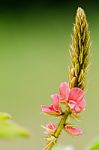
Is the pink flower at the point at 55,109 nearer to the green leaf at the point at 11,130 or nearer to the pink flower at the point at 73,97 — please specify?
the pink flower at the point at 73,97

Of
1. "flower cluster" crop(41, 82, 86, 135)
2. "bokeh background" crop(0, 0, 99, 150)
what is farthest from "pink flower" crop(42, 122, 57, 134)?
"bokeh background" crop(0, 0, 99, 150)

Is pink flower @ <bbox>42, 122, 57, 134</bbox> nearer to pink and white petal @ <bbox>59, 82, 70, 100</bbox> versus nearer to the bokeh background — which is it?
pink and white petal @ <bbox>59, 82, 70, 100</bbox>

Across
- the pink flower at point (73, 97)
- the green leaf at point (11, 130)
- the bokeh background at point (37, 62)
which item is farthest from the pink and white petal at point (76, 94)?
the bokeh background at point (37, 62)

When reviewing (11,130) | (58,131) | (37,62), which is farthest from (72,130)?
(37,62)

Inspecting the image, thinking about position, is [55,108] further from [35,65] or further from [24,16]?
[24,16]

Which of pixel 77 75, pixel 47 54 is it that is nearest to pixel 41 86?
pixel 47 54

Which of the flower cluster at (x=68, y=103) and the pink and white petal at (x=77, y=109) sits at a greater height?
the flower cluster at (x=68, y=103)
